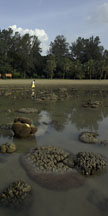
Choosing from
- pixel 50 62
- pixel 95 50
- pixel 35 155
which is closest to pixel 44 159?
pixel 35 155

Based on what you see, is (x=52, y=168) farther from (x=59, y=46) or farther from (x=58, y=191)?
(x=59, y=46)

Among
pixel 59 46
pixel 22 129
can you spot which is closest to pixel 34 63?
pixel 59 46

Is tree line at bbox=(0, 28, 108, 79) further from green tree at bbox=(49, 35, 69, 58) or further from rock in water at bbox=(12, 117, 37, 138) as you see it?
rock in water at bbox=(12, 117, 37, 138)

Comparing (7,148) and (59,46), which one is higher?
(59,46)

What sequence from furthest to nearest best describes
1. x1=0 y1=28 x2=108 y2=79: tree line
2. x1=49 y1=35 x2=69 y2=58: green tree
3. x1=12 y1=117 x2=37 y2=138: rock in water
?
x1=49 y1=35 x2=69 y2=58: green tree, x1=0 y1=28 x2=108 y2=79: tree line, x1=12 y1=117 x2=37 y2=138: rock in water

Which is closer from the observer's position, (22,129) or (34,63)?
(22,129)

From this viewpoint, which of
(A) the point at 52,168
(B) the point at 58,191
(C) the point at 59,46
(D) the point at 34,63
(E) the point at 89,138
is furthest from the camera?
(C) the point at 59,46

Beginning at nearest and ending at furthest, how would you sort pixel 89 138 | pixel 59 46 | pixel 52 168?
1. pixel 52 168
2. pixel 89 138
3. pixel 59 46

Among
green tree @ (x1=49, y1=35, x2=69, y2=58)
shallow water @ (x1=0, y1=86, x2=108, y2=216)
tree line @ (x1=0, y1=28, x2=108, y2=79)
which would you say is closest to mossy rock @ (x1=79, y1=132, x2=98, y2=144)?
shallow water @ (x1=0, y1=86, x2=108, y2=216)

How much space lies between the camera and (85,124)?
1009cm

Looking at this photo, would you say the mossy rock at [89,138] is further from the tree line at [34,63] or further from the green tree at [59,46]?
the green tree at [59,46]

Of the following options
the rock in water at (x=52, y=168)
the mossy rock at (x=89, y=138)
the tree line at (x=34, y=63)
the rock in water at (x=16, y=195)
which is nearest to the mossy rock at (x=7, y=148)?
the rock in water at (x=52, y=168)

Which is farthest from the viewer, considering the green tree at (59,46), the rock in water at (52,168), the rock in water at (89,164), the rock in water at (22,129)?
the green tree at (59,46)

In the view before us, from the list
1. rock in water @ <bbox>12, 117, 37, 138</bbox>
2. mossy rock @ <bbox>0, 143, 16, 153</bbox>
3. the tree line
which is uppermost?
the tree line
